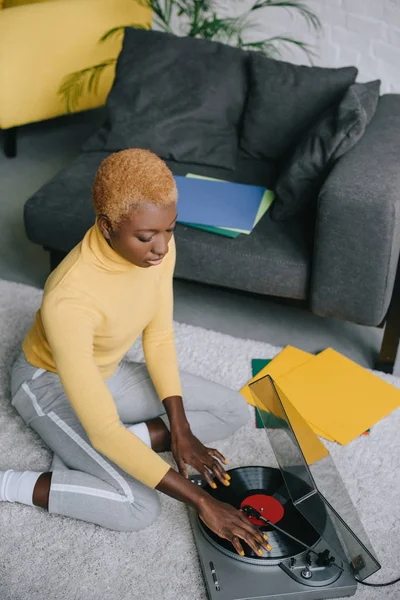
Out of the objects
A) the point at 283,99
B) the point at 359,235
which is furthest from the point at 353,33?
the point at 359,235

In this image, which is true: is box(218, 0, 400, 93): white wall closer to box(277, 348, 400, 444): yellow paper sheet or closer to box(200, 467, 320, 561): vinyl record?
box(277, 348, 400, 444): yellow paper sheet

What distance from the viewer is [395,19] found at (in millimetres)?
3090

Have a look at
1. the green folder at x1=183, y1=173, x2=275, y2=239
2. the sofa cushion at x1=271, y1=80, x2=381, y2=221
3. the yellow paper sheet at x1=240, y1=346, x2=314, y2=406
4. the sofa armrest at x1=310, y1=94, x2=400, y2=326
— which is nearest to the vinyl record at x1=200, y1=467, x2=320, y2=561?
the yellow paper sheet at x1=240, y1=346, x2=314, y2=406

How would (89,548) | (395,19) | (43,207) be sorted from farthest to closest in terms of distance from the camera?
(395,19), (43,207), (89,548)

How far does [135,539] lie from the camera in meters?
1.74

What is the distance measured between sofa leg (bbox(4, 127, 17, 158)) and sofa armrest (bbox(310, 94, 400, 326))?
1.72m

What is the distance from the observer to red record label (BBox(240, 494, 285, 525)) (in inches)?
63.4

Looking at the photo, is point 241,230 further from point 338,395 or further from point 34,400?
point 34,400

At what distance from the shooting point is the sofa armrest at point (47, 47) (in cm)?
322

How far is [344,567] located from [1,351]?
120cm

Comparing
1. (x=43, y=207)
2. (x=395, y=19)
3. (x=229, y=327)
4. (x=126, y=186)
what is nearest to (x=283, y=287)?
(x=229, y=327)

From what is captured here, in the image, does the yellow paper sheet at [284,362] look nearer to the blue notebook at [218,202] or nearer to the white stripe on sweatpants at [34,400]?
the blue notebook at [218,202]

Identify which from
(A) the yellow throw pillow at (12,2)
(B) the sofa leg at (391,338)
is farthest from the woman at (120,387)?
(A) the yellow throw pillow at (12,2)

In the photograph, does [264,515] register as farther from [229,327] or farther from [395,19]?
[395,19]
